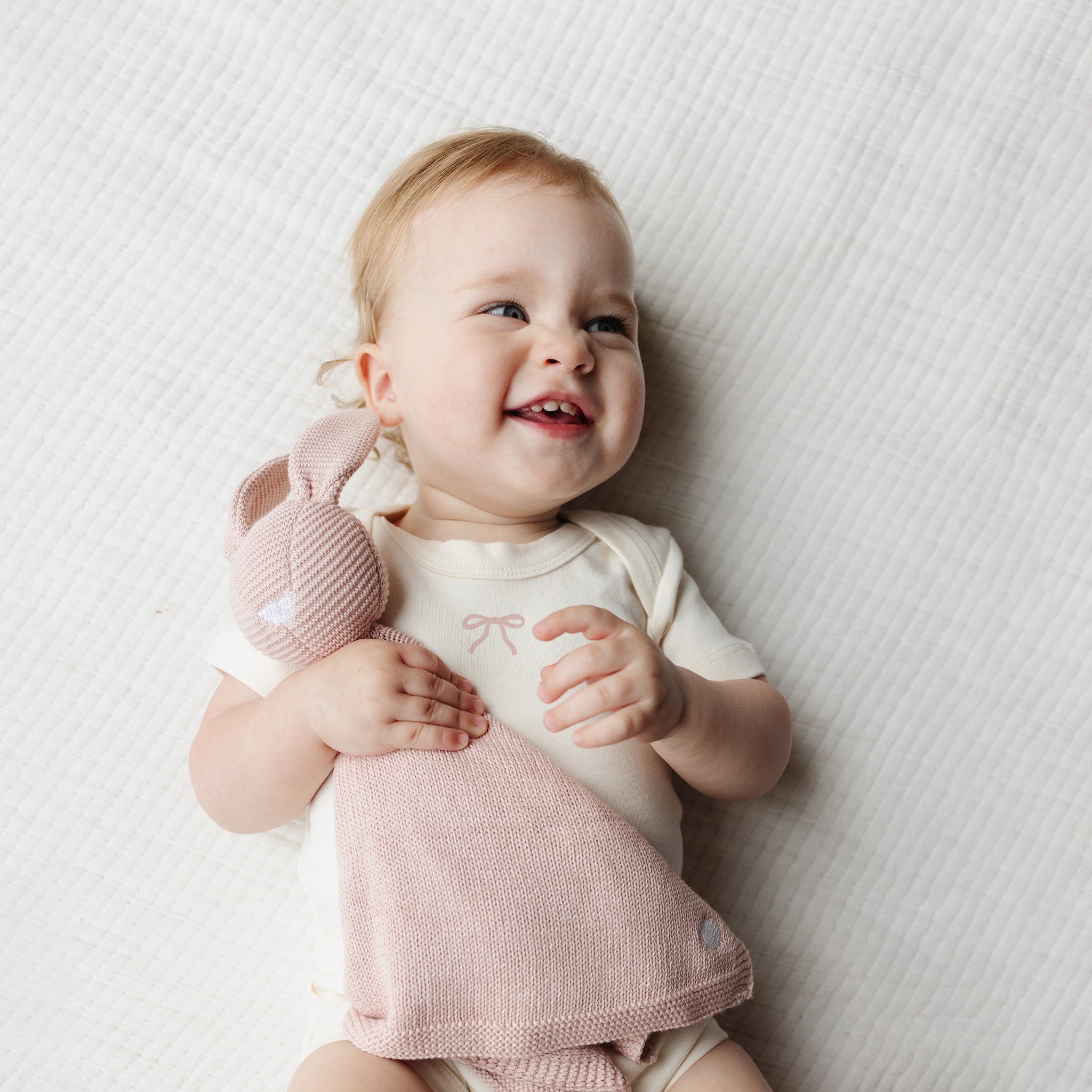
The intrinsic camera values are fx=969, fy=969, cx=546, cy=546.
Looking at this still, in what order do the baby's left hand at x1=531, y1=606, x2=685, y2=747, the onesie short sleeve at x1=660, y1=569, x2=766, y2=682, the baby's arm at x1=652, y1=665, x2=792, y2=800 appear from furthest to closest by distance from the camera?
the onesie short sleeve at x1=660, y1=569, x2=766, y2=682, the baby's arm at x1=652, y1=665, x2=792, y2=800, the baby's left hand at x1=531, y1=606, x2=685, y2=747

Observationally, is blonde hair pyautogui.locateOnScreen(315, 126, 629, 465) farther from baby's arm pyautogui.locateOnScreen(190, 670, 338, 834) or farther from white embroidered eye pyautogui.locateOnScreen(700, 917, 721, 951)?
white embroidered eye pyautogui.locateOnScreen(700, 917, 721, 951)

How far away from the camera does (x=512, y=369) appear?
848 mm

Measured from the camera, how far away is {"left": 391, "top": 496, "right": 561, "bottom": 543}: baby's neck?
0.94 meters

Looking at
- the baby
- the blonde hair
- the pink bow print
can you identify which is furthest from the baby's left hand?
the blonde hair

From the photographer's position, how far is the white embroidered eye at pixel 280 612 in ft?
2.56

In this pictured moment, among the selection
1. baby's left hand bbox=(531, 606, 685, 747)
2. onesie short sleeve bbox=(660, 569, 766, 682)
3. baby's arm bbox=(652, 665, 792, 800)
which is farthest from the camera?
onesie short sleeve bbox=(660, 569, 766, 682)

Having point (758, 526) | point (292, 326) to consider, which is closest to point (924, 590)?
point (758, 526)

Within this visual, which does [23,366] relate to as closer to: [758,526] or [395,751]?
[395,751]

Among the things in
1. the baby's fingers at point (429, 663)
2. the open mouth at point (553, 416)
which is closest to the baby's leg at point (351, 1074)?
the baby's fingers at point (429, 663)

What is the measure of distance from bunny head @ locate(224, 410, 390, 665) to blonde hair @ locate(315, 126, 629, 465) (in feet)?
0.52

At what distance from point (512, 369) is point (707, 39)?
1.79 feet

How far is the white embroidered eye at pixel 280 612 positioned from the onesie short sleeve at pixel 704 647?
1.17 ft

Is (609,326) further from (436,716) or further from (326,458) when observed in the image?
(436,716)

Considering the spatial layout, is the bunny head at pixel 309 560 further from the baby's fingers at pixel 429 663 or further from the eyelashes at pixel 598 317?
the eyelashes at pixel 598 317
